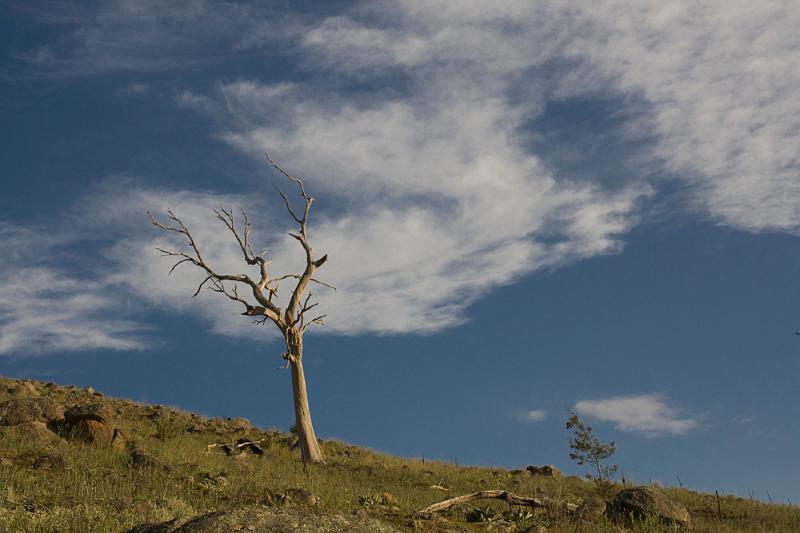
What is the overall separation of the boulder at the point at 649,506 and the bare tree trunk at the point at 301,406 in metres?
13.7

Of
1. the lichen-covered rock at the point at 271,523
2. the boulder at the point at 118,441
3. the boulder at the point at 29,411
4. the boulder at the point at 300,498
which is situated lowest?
the lichen-covered rock at the point at 271,523

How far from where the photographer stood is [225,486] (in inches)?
601

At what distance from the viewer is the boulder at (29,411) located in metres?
21.3

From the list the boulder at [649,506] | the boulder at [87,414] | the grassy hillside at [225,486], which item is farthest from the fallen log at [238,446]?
the boulder at [649,506]

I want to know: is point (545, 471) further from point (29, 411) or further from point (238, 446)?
point (29, 411)

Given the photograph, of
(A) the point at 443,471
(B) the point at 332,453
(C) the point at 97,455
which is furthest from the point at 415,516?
(B) the point at 332,453

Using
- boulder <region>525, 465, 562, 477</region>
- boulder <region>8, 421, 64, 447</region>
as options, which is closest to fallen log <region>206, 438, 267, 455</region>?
boulder <region>8, 421, 64, 447</region>

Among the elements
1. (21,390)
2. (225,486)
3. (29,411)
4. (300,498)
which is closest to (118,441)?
(29,411)

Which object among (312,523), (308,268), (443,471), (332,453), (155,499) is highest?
(308,268)

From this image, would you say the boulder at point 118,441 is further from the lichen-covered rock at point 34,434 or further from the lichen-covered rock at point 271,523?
the lichen-covered rock at point 271,523

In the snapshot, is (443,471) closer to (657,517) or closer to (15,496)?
(657,517)

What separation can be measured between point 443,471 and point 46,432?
14.0m

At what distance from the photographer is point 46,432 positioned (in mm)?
19594

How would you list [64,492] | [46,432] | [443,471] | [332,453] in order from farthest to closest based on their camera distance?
[332,453] < [443,471] < [46,432] < [64,492]
